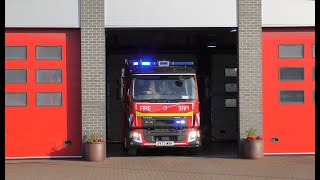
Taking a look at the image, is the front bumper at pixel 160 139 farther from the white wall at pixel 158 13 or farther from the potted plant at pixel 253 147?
the white wall at pixel 158 13

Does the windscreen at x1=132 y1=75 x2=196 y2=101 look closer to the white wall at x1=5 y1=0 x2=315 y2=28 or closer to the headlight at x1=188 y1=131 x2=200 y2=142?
the headlight at x1=188 y1=131 x2=200 y2=142

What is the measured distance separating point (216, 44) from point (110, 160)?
26.5 feet

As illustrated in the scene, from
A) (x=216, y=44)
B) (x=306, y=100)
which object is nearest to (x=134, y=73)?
(x=306, y=100)

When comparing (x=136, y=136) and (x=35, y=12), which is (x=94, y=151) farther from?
(x=35, y=12)

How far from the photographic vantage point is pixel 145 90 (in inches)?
557

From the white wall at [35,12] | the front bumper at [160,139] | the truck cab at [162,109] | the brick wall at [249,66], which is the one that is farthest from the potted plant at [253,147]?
the white wall at [35,12]

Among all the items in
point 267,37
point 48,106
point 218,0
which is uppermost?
point 218,0

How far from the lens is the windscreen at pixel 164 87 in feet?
46.2

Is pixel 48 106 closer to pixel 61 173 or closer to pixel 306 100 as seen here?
pixel 61 173


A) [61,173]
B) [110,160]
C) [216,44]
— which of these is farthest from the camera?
[216,44]

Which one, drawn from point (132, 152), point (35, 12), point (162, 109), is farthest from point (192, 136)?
point (35, 12)

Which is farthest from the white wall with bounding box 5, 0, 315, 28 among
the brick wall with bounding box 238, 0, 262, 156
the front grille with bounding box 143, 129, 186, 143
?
the front grille with bounding box 143, 129, 186, 143

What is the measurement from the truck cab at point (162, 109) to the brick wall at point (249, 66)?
4.22 feet

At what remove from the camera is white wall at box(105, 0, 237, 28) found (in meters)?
14.2
